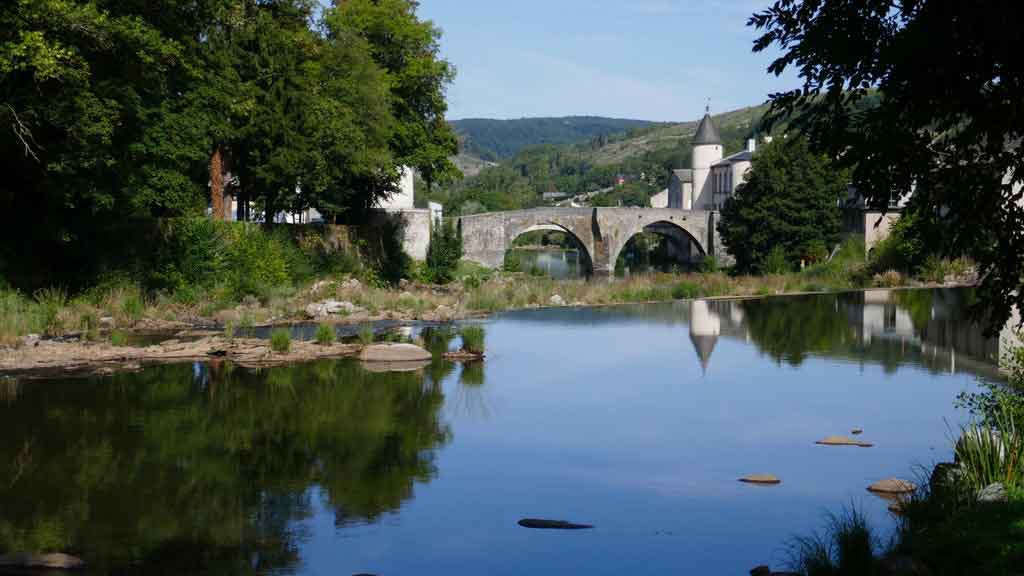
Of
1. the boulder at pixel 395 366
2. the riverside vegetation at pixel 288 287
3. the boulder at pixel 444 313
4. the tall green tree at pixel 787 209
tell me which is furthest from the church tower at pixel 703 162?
the boulder at pixel 395 366

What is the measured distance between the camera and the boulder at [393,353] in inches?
878

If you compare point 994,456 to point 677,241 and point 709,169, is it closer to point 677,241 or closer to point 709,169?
point 677,241

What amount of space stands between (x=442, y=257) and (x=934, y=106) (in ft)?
124

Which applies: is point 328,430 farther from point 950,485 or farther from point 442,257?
point 442,257

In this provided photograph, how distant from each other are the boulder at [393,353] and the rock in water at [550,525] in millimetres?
11345

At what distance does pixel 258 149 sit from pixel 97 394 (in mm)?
16888

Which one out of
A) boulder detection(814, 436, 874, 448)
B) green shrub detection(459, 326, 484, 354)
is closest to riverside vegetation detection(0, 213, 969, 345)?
green shrub detection(459, 326, 484, 354)

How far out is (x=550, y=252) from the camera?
327ft

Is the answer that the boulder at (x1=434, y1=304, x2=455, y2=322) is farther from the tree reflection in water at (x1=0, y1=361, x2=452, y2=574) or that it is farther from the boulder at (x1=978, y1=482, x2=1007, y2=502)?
the boulder at (x1=978, y1=482, x2=1007, y2=502)

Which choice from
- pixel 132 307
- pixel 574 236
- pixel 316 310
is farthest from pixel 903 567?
pixel 574 236

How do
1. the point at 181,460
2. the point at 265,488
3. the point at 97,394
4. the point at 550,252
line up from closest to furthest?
the point at 265,488, the point at 181,460, the point at 97,394, the point at 550,252

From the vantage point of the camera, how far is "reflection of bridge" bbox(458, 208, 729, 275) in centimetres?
5894

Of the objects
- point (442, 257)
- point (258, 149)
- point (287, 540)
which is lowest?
point (287, 540)

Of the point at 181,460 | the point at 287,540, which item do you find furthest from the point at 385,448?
the point at 287,540
